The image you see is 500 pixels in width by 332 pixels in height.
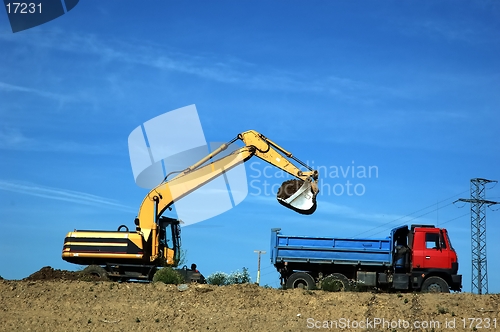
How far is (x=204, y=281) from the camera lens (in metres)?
26.1

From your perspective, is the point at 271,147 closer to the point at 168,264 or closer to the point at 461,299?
the point at 168,264

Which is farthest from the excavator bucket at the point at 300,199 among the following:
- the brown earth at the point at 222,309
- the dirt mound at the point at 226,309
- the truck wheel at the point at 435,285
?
the truck wheel at the point at 435,285

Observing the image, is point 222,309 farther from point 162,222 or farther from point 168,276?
point 162,222

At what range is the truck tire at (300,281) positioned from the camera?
25.3 m

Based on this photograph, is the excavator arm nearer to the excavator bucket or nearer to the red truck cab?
the excavator bucket

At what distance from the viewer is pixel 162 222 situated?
2662cm

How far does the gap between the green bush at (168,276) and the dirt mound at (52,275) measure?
9.74ft

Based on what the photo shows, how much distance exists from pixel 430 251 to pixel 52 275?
14315mm

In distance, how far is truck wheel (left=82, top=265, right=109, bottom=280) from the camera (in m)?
25.5

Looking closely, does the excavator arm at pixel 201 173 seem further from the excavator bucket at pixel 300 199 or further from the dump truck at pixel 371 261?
Answer: the dump truck at pixel 371 261

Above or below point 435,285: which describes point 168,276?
below

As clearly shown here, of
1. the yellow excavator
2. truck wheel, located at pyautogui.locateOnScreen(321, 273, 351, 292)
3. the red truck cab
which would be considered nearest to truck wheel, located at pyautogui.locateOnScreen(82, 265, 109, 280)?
the yellow excavator

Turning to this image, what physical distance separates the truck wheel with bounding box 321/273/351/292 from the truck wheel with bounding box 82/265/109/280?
820 cm

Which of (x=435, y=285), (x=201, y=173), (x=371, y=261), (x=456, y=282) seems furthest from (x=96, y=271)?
(x=456, y=282)
